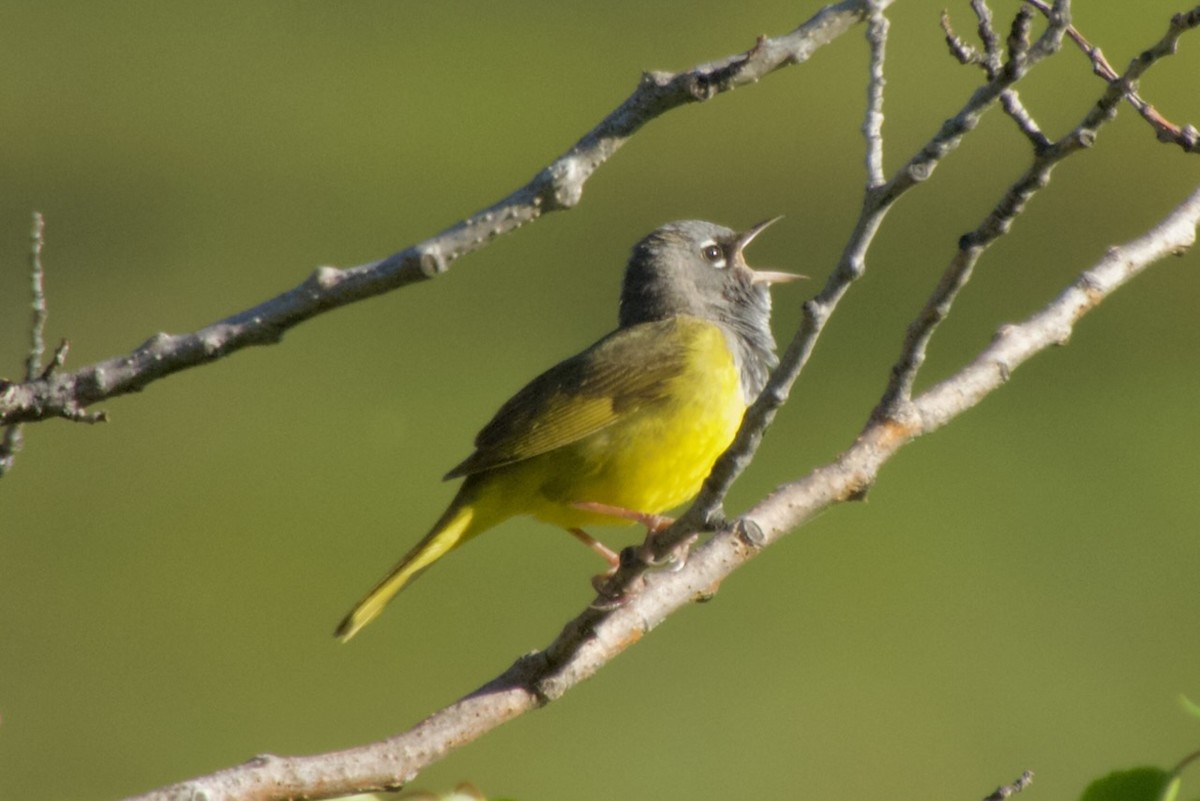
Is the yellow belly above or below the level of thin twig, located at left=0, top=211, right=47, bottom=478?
above

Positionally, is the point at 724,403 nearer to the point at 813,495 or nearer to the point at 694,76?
the point at 813,495

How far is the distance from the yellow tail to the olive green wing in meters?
0.11

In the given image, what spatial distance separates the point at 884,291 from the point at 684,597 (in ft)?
26.2

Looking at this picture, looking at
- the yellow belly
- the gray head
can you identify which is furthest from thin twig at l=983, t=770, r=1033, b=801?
the gray head

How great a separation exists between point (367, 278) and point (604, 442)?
6.13 feet

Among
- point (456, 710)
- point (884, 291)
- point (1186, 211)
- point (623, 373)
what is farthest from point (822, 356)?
point (456, 710)

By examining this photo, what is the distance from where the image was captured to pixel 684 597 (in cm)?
231

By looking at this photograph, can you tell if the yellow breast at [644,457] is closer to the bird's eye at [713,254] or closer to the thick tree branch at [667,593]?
the bird's eye at [713,254]

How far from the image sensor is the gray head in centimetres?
384

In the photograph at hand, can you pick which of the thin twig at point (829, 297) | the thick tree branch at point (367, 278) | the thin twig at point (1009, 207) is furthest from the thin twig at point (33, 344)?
the thin twig at point (1009, 207)

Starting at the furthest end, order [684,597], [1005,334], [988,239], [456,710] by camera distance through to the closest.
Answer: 1. [1005,334]
2. [684,597]
3. [456,710]
4. [988,239]

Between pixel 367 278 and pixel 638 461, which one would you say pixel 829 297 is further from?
pixel 638 461

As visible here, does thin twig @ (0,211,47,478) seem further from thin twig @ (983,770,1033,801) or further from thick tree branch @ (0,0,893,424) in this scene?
thin twig @ (983,770,1033,801)

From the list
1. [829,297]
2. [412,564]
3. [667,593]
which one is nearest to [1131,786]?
[829,297]
